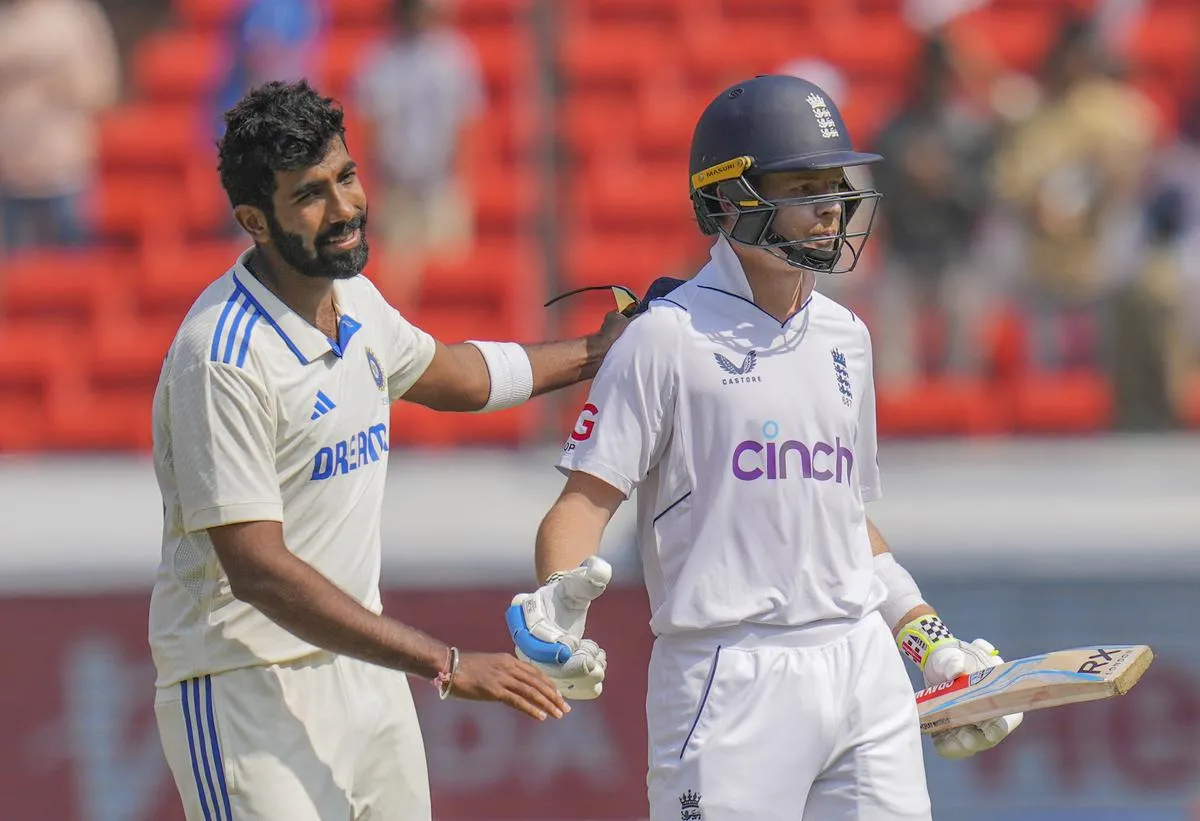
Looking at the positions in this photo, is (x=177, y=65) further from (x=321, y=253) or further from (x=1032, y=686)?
(x=1032, y=686)

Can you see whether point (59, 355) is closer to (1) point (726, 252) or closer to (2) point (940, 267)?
(2) point (940, 267)

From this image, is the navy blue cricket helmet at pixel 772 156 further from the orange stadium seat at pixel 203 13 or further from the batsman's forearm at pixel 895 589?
the orange stadium seat at pixel 203 13

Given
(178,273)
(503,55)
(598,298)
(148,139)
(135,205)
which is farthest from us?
(503,55)

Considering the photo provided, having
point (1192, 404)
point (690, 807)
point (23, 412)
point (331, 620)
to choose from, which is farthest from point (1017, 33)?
point (331, 620)

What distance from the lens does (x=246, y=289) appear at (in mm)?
3686

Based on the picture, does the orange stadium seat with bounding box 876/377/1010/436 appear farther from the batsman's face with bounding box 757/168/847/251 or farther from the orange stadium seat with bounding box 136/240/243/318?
the batsman's face with bounding box 757/168/847/251

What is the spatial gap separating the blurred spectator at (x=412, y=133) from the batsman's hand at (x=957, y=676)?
567 cm

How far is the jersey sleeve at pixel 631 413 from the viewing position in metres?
3.61

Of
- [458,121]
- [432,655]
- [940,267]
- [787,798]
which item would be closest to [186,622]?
[432,655]

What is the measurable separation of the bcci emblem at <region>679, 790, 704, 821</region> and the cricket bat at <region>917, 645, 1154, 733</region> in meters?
0.58

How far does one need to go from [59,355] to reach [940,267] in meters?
4.54

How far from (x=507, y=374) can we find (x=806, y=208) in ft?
2.94

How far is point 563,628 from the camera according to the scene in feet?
11.5

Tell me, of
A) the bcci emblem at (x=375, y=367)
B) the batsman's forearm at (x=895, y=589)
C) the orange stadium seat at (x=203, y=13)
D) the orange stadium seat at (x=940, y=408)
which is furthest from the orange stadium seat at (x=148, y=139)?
the batsman's forearm at (x=895, y=589)
